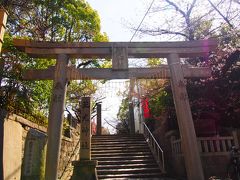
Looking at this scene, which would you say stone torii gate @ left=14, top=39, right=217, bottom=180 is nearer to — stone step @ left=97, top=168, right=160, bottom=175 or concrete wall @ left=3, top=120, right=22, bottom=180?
concrete wall @ left=3, top=120, right=22, bottom=180

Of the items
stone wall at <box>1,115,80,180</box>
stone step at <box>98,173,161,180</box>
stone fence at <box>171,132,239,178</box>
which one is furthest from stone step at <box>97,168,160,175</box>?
stone wall at <box>1,115,80,180</box>

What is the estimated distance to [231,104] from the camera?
34.3 ft

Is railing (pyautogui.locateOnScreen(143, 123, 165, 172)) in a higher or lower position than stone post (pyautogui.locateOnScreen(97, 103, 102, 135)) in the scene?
lower

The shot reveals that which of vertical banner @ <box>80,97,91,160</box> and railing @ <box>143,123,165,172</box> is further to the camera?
railing @ <box>143,123,165,172</box>

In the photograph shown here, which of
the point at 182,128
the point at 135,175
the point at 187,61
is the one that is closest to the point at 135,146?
the point at 135,175

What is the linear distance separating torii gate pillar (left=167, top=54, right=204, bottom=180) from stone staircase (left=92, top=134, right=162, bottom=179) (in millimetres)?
4081

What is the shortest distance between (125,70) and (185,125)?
2.34 m

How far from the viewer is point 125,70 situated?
25.0 feet

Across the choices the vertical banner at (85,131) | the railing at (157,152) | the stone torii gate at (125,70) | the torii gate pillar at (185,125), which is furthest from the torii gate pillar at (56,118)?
the railing at (157,152)

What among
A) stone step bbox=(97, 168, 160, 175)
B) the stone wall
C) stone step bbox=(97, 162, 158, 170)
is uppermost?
the stone wall

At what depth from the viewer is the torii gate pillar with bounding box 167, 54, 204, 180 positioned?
22.8 ft

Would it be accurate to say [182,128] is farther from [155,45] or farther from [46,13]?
[46,13]

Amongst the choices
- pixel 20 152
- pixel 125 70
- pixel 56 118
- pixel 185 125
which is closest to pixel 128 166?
pixel 185 125

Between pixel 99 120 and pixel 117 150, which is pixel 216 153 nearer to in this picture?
pixel 117 150
